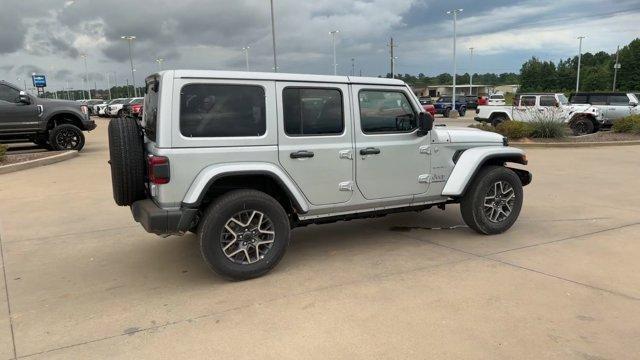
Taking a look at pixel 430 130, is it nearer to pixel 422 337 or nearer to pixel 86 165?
pixel 422 337

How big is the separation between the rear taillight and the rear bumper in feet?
0.82

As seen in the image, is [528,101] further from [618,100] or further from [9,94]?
[9,94]

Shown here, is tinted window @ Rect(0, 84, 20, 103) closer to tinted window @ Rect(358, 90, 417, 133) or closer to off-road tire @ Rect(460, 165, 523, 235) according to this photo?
tinted window @ Rect(358, 90, 417, 133)

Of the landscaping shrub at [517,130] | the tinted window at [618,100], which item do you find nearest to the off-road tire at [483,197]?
the landscaping shrub at [517,130]

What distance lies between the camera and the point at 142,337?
3439 millimetres

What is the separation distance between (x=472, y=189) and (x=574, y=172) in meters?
5.67

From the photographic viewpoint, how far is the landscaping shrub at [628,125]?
1622 centimetres

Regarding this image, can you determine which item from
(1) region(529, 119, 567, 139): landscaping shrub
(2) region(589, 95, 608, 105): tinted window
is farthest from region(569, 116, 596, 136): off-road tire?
Result: (1) region(529, 119, 567, 139): landscaping shrub

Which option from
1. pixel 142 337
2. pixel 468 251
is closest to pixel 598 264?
pixel 468 251

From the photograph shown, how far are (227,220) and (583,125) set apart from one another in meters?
17.8

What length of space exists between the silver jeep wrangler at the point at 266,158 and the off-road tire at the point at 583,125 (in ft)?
49.0

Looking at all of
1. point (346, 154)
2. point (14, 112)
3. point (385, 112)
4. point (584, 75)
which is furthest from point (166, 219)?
point (584, 75)

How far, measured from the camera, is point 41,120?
13.3 metres

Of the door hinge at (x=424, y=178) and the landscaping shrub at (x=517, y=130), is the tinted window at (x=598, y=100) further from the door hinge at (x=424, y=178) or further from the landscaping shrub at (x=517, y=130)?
the door hinge at (x=424, y=178)
